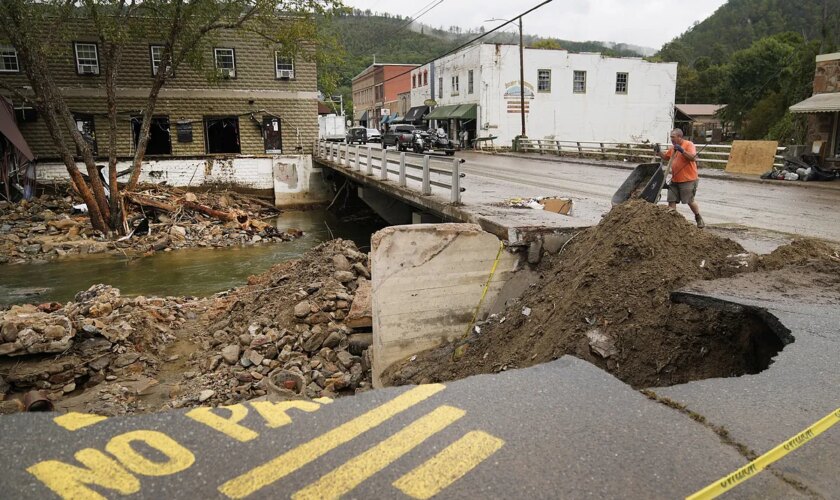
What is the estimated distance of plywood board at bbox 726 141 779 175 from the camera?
837 inches

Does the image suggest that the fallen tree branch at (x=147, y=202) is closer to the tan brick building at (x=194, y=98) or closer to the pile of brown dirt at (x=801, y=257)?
the tan brick building at (x=194, y=98)

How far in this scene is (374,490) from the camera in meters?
2.65

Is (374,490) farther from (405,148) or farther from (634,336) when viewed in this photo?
(405,148)

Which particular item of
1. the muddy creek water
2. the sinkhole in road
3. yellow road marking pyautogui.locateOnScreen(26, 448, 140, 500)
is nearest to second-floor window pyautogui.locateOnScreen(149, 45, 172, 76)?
the muddy creek water

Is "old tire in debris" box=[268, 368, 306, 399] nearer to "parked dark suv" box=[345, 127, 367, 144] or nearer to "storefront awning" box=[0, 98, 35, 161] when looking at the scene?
"storefront awning" box=[0, 98, 35, 161]

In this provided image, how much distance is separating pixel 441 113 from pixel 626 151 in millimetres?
19669

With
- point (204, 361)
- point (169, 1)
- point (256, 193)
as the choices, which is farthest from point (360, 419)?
point (256, 193)

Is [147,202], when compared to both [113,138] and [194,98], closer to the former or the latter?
[113,138]

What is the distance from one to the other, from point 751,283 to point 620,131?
42.6 m

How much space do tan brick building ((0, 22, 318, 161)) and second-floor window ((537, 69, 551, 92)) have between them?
1917 cm

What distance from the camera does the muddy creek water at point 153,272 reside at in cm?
1450

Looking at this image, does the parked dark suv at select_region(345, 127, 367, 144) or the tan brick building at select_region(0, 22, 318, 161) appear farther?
the parked dark suv at select_region(345, 127, 367, 144)

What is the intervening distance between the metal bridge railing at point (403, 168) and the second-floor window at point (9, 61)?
1303 centimetres

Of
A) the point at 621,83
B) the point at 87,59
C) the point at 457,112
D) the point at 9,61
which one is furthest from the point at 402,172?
the point at 621,83
